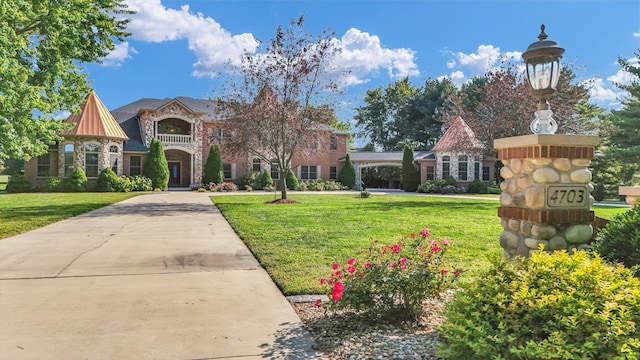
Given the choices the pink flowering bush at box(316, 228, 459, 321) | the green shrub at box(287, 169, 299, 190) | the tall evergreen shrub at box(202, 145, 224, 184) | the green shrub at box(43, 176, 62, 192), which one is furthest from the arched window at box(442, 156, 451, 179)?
the pink flowering bush at box(316, 228, 459, 321)

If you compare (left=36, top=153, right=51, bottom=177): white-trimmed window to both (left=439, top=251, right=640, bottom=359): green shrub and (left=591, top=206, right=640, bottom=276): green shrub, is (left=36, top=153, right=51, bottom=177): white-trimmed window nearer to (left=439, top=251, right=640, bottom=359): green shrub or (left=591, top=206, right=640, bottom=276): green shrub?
(left=439, top=251, right=640, bottom=359): green shrub

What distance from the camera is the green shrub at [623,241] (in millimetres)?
3121

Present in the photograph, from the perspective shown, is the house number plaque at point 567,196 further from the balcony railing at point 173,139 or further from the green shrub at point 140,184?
the balcony railing at point 173,139

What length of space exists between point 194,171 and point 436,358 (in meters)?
29.1

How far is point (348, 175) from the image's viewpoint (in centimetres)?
3334

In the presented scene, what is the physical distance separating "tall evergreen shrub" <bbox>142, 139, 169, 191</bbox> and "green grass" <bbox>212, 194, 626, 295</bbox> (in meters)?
15.3

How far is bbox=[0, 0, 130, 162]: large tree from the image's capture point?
8.77 m

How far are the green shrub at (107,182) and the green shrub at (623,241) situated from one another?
27038 mm

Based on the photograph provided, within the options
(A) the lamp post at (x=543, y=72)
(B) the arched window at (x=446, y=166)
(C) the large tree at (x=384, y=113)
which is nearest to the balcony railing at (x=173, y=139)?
(B) the arched window at (x=446, y=166)

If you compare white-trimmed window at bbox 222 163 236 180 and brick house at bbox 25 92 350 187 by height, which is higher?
brick house at bbox 25 92 350 187

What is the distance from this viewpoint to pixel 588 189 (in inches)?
153

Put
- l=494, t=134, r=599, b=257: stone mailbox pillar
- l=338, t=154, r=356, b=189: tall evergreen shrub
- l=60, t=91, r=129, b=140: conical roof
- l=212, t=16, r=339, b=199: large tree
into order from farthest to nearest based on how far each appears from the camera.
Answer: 1. l=338, t=154, r=356, b=189: tall evergreen shrub
2. l=60, t=91, r=129, b=140: conical roof
3. l=212, t=16, r=339, b=199: large tree
4. l=494, t=134, r=599, b=257: stone mailbox pillar

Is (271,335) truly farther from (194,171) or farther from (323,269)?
(194,171)

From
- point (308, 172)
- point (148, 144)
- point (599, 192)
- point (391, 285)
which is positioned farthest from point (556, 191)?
point (308, 172)
